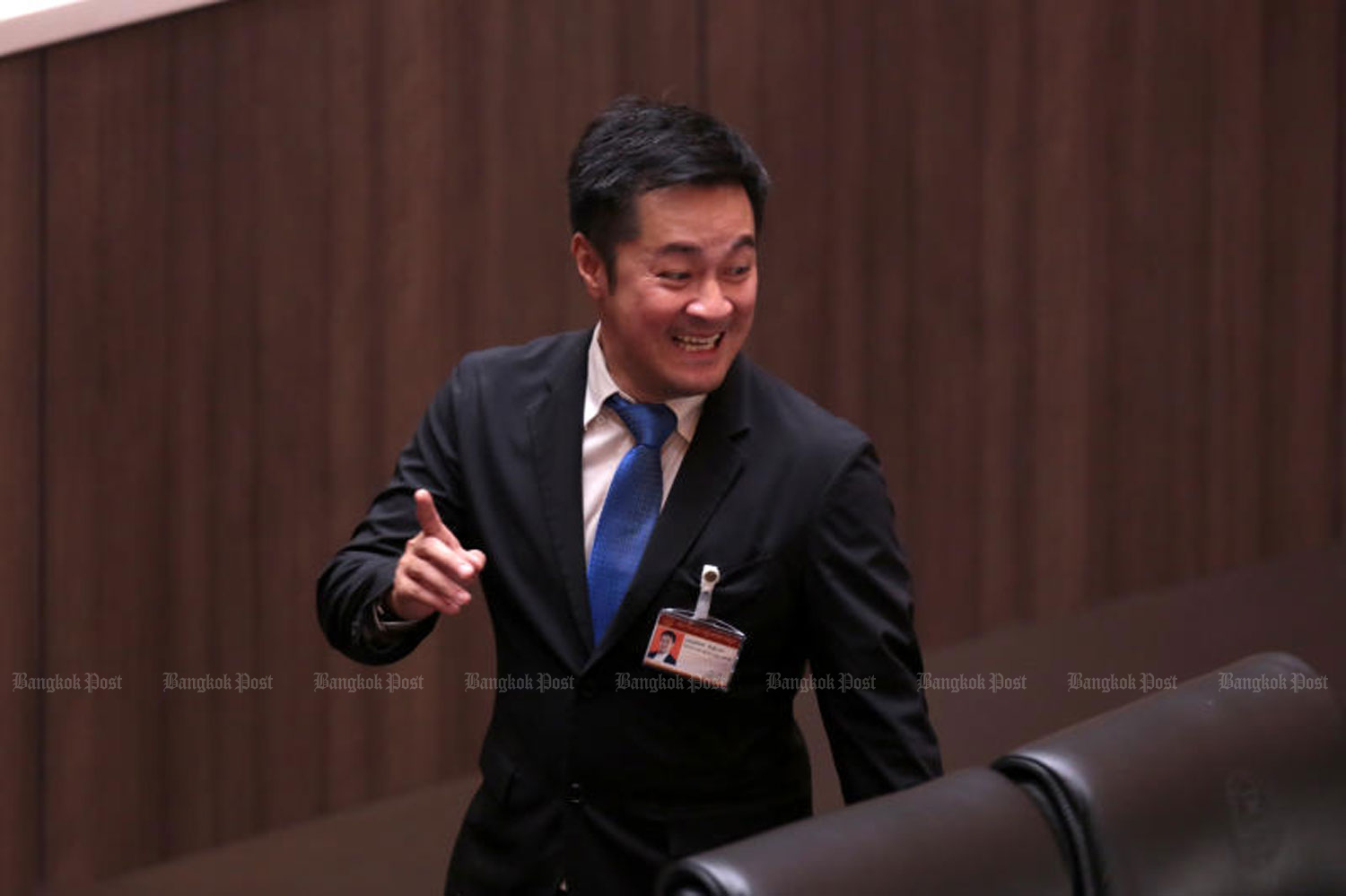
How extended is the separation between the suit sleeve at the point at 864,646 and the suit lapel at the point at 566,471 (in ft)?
0.78

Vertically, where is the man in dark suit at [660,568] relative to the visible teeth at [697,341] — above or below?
below

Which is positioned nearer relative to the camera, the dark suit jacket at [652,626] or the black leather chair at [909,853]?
the black leather chair at [909,853]

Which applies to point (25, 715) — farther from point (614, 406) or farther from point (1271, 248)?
point (1271, 248)

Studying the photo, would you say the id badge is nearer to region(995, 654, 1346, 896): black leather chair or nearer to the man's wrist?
the man's wrist

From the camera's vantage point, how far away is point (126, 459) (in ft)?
11.1

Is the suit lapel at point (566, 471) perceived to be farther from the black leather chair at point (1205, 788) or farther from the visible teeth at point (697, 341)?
the black leather chair at point (1205, 788)
